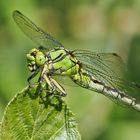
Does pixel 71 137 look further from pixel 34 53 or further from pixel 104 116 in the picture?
pixel 104 116

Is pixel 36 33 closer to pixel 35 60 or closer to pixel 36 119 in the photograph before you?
pixel 35 60

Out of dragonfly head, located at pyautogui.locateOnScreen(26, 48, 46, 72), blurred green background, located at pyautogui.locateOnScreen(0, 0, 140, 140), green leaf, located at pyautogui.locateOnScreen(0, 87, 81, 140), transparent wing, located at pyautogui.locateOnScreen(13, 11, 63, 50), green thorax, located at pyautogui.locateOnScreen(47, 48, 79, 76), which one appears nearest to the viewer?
green leaf, located at pyautogui.locateOnScreen(0, 87, 81, 140)

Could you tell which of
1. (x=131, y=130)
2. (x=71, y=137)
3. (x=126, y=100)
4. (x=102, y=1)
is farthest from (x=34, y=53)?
(x=102, y=1)

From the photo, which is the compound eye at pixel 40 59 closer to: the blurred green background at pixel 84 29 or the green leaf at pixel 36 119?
the green leaf at pixel 36 119

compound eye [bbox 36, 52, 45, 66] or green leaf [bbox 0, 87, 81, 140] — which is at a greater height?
compound eye [bbox 36, 52, 45, 66]

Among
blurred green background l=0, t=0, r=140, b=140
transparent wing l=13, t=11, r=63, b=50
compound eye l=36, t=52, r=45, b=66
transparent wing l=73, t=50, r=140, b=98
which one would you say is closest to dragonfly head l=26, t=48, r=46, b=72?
compound eye l=36, t=52, r=45, b=66

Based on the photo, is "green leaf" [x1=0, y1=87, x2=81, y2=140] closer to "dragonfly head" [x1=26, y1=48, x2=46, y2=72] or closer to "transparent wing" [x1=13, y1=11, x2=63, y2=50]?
"dragonfly head" [x1=26, y1=48, x2=46, y2=72]

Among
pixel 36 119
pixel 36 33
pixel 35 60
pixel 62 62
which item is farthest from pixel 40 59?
pixel 36 119
